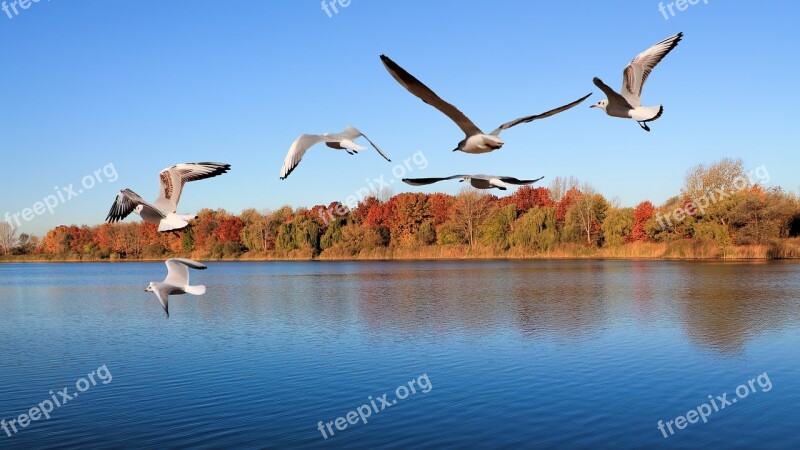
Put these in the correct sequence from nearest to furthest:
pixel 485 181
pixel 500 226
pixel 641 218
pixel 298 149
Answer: pixel 485 181
pixel 298 149
pixel 641 218
pixel 500 226

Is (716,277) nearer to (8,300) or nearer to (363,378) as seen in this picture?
(363,378)

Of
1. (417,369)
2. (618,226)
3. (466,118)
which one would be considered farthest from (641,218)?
(466,118)

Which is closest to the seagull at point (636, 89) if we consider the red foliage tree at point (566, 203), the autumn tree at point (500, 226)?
the red foliage tree at point (566, 203)

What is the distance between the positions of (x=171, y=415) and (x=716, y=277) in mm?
35683

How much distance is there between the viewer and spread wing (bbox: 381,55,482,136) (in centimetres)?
427

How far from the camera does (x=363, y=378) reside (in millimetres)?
16172

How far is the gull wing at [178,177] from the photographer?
570 centimetres

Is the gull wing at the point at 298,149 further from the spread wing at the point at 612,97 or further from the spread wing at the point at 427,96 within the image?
the spread wing at the point at 612,97

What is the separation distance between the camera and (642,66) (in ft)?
21.6

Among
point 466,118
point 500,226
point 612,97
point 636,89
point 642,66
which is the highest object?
point 500,226

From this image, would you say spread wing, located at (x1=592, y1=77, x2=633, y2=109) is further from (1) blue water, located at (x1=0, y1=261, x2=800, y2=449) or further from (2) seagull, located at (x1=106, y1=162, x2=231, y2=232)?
(1) blue water, located at (x1=0, y1=261, x2=800, y2=449)

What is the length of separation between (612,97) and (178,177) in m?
3.53

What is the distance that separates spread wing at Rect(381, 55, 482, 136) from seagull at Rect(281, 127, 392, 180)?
1.68 ft

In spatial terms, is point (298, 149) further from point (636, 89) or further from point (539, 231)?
point (539, 231)
